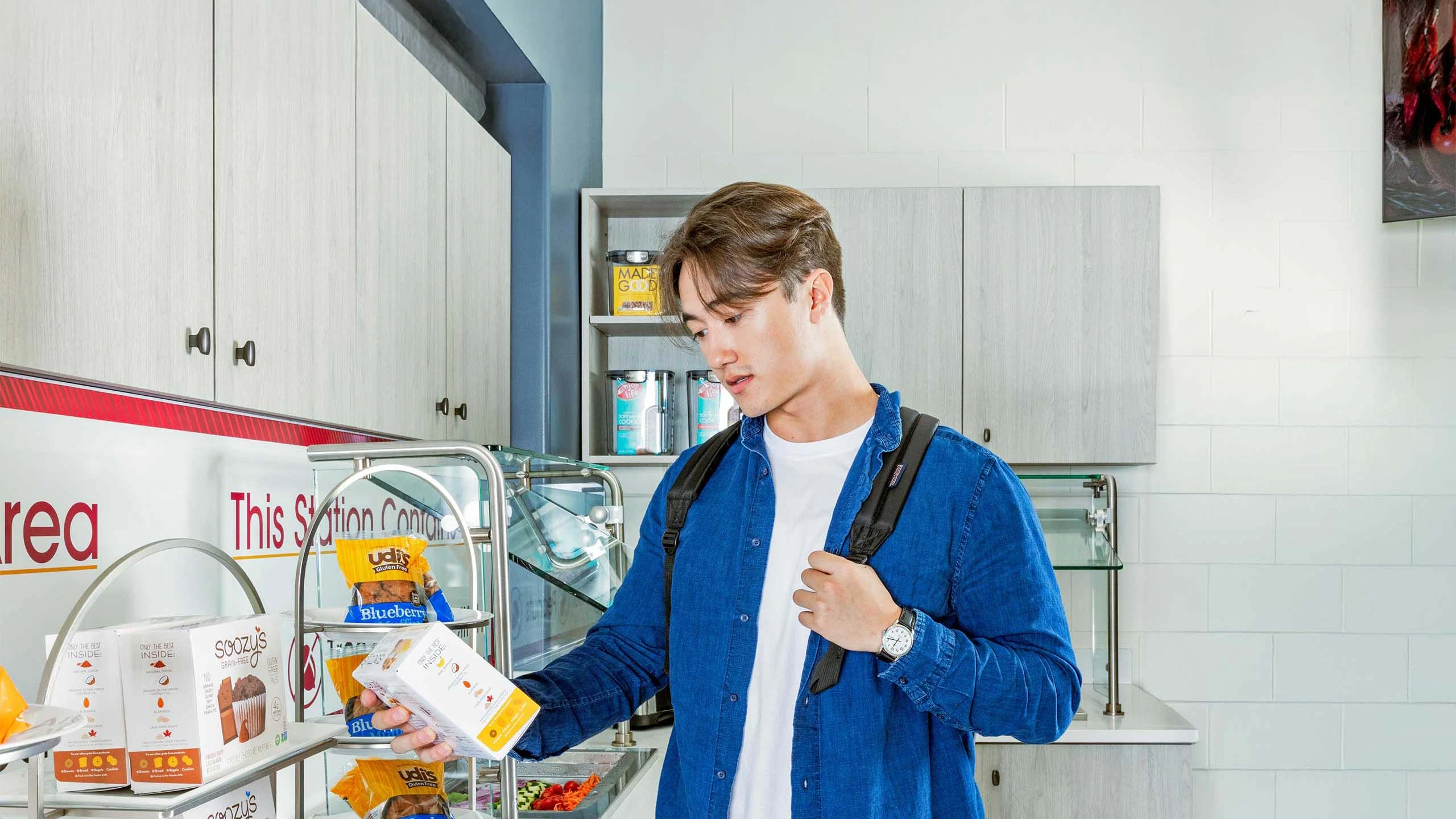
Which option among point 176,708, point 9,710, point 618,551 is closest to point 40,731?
point 9,710

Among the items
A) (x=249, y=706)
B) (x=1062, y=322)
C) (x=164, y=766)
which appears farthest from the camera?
(x=1062, y=322)

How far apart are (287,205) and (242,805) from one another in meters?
0.93

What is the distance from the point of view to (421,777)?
152 cm

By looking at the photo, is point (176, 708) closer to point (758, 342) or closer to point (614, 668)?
point (614, 668)

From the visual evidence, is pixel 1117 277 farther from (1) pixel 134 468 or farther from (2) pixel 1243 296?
(1) pixel 134 468

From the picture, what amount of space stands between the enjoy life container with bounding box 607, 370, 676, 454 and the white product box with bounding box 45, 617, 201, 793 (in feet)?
7.70

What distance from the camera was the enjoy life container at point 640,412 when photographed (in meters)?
3.43

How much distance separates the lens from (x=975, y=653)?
48.5 inches

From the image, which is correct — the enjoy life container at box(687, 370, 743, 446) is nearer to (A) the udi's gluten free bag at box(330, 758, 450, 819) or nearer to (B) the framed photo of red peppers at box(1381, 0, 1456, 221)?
(A) the udi's gluten free bag at box(330, 758, 450, 819)

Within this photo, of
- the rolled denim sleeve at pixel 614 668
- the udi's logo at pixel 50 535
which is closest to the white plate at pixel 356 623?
the rolled denim sleeve at pixel 614 668

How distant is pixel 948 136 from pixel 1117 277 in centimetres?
77

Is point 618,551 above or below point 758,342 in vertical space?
below

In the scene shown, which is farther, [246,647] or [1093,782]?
[1093,782]

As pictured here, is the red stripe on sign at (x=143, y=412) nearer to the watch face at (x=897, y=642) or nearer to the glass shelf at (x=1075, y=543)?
the watch face at (x=897, y=642)
